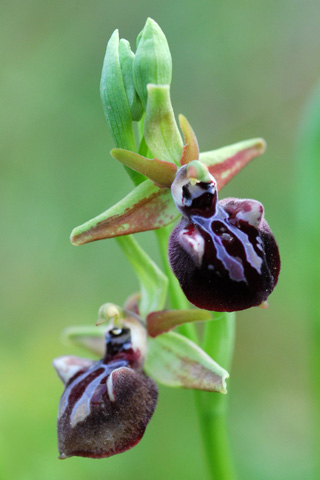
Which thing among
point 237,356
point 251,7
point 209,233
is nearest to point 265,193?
point 237,356

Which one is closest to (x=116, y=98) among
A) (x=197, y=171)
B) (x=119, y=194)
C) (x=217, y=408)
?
(x=197, y=171)

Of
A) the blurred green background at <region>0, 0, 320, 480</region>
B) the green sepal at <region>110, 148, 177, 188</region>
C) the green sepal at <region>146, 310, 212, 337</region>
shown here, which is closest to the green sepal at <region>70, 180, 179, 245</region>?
the green sepal at <region>110, 148, 177, 188</region>

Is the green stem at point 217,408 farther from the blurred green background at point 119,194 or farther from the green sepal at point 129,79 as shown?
the blurred green background at point 119,194

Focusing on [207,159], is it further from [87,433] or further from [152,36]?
[87,433]

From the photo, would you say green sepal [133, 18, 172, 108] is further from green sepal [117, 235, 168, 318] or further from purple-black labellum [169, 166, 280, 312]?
green sepal [117, 235, 168, 318]

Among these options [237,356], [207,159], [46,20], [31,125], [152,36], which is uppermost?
[46,20]
